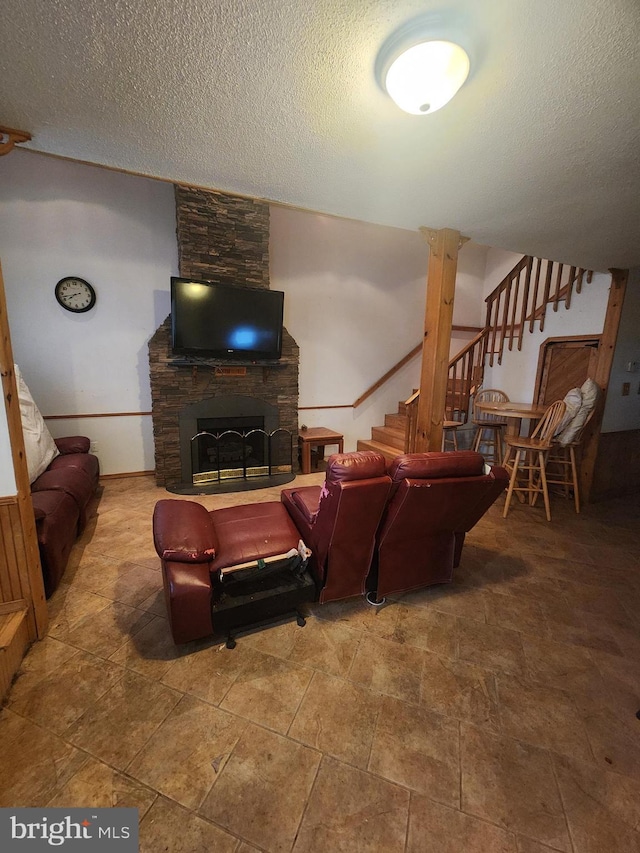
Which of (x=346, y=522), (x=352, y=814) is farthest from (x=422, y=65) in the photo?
(x=352, y=814)

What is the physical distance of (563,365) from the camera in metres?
4.39

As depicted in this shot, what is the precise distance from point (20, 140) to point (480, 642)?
10.9 ft

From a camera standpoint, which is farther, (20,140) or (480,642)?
(480,642)

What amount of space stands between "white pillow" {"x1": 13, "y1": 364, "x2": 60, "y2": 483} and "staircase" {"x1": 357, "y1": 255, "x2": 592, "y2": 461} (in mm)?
3737

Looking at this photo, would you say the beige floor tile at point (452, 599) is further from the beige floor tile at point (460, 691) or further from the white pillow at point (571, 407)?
the white pillow at point (571, 407)

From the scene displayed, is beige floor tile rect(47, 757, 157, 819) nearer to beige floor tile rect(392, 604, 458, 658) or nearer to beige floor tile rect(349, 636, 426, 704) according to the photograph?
beige floor tile rect(349, 636, 426, 704)

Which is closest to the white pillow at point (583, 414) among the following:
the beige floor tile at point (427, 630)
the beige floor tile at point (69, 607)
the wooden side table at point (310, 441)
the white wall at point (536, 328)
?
the white wall at point (536, 328)

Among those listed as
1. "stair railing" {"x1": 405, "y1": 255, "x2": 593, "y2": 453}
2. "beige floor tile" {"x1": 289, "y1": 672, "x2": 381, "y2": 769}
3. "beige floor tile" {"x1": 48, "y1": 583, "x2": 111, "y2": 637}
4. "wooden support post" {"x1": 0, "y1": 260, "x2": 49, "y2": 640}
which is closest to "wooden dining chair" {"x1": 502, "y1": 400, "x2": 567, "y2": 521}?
"stair railing" {"x1": 405, "y1": 255, "x2": 593, "y2": 453}

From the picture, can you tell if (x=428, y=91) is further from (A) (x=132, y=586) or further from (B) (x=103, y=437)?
(B) (x=103, y=437)

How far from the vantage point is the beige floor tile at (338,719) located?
52.3 inches

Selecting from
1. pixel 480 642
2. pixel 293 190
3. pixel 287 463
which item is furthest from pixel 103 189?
pixel 480 642

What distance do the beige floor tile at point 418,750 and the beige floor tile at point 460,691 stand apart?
0.21 ft

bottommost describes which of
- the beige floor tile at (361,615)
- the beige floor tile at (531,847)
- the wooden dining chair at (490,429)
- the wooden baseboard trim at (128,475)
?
the beige floor tile at (531,847)

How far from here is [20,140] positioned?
1551mm
